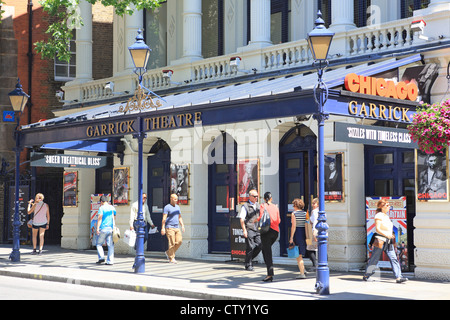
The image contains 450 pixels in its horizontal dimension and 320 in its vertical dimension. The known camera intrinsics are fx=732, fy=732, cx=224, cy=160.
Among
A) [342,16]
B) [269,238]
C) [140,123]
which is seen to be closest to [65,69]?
[140,123]

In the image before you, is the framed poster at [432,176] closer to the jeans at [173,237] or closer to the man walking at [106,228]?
the jeans at [173,237]

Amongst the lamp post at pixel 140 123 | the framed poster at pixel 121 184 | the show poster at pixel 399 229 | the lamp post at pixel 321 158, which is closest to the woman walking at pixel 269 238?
the lamp post at pixel 321 158

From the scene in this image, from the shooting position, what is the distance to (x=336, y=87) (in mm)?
13414

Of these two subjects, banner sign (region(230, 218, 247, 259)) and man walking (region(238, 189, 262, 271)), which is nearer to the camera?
man walking (region(238, 189, 262, 271))

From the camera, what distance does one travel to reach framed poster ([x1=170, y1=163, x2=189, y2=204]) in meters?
21.2

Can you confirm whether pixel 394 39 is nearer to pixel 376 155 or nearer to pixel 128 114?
pixel 376 155

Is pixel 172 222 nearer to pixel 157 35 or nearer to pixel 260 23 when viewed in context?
pixel 260 23

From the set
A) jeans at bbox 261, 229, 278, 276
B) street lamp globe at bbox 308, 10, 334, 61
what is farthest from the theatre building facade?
jeans at bbox 261, 229, 278, 276

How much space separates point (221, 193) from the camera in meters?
21.3

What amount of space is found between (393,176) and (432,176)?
5.23 feet

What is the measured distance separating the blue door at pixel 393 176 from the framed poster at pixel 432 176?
3.00 ft

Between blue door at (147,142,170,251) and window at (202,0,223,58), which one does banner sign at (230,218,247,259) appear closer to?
blue door at (147,142,170,251)

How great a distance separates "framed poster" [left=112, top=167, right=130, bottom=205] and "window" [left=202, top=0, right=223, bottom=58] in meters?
4.59
